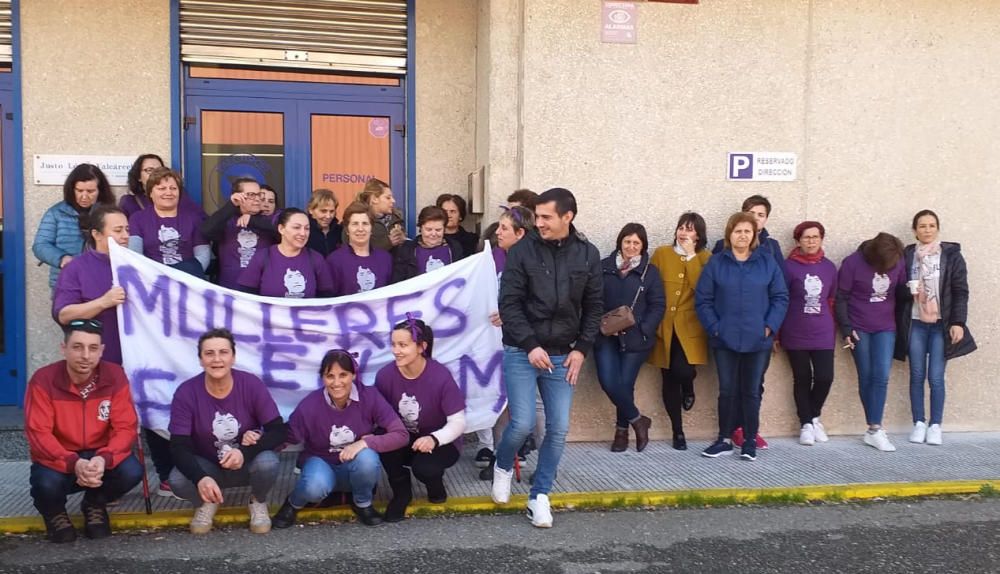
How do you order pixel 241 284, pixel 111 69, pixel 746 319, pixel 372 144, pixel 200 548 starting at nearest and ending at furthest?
pixel 200 548, pixel 241 284, pixel 746 319, pixel 111 69, pixel 372 144

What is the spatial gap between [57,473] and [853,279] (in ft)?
18.8

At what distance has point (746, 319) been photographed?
19.0 feet

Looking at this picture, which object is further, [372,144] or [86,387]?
[372,144]

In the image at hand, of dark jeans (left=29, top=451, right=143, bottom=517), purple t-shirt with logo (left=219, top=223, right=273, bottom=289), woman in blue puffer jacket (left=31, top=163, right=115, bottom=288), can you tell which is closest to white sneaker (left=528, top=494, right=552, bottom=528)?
dark jeans (left=29, top=451, right=143, bottom=517)

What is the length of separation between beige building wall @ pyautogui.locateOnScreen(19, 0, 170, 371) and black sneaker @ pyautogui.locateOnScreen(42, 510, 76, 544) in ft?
8.23

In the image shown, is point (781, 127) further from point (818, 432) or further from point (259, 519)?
point (259, 519)

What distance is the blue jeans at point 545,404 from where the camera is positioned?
4.66 meters

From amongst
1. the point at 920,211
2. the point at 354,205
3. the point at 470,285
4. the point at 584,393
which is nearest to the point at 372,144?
the point at 354,205

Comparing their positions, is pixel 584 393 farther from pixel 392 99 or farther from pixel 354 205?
pixel 392 99

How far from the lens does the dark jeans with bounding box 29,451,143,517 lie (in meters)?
4.21

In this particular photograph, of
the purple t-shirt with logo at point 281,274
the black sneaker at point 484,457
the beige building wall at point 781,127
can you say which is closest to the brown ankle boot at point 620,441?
the beige building wall at point 781,127

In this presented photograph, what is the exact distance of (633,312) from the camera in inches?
235

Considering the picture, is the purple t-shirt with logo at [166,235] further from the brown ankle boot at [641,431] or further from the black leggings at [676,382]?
the black leggings at [676,382]

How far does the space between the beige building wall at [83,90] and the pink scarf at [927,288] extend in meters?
6.19
